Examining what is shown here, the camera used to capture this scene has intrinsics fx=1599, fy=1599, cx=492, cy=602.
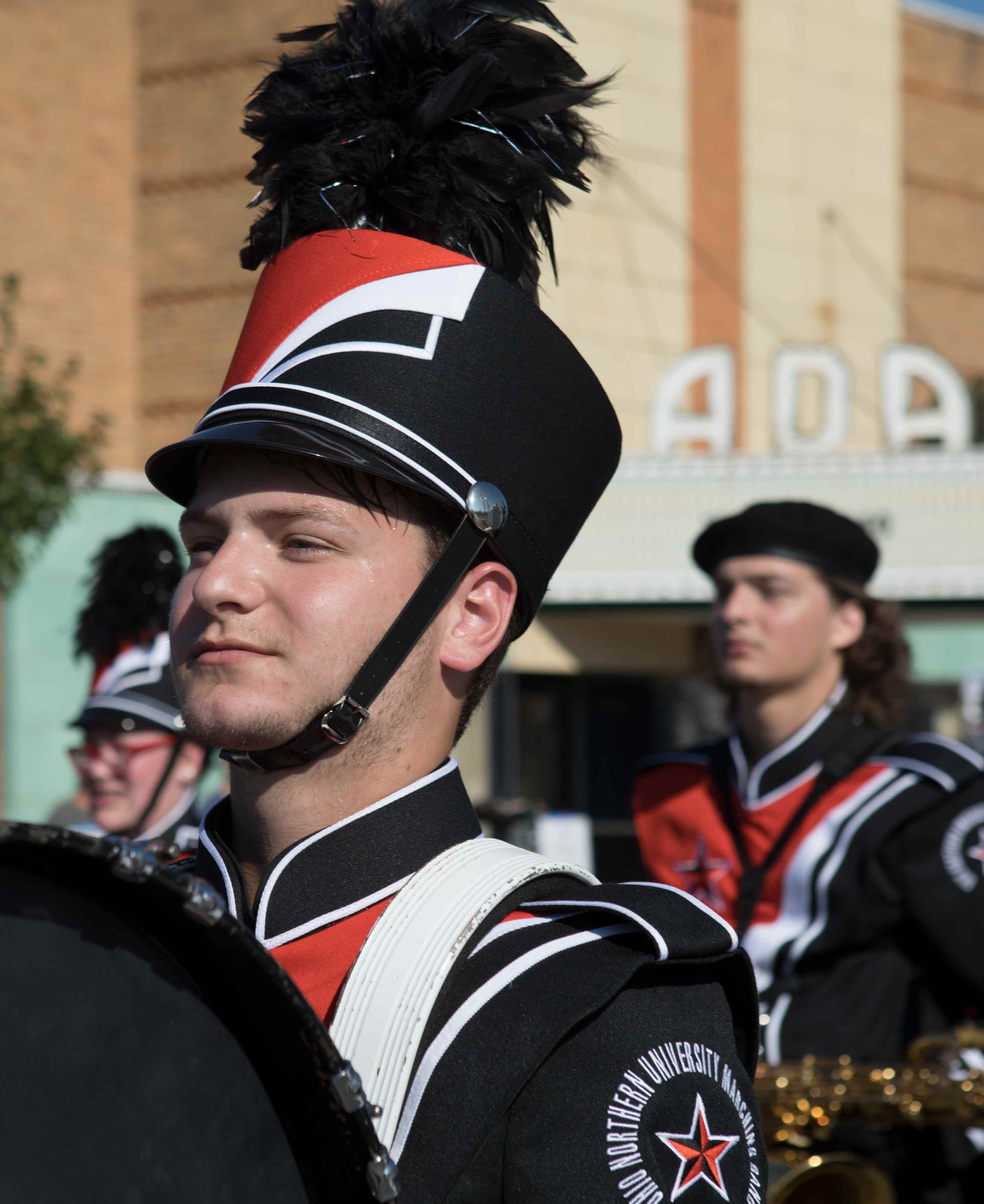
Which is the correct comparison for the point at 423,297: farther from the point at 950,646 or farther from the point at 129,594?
the point at 950,646

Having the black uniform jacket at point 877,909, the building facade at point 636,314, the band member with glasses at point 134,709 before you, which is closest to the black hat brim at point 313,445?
the black uniform jacket at point 877,909

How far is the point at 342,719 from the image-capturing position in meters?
1.56

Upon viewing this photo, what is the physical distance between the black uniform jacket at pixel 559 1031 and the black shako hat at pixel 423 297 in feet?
0.47

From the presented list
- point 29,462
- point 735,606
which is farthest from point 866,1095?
point 29,462

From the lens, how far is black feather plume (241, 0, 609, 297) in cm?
176

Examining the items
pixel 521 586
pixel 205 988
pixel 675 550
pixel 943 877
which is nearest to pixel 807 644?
pixel 943 877

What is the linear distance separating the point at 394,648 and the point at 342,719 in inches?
3.5

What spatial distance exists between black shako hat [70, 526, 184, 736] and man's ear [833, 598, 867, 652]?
1.79 meters

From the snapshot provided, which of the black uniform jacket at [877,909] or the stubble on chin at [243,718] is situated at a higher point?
the stubble on chin at [243,718]

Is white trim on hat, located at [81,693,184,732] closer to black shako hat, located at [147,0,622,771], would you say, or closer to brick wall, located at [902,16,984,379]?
black shako hat, located at [147,0,622,771]

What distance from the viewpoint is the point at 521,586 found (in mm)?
1729

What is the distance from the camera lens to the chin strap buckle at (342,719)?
61.3 inches

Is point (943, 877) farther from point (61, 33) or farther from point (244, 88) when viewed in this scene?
point (61, 33)

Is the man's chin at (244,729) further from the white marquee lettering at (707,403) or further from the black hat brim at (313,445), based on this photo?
the white marquee lettering at (707,403)
